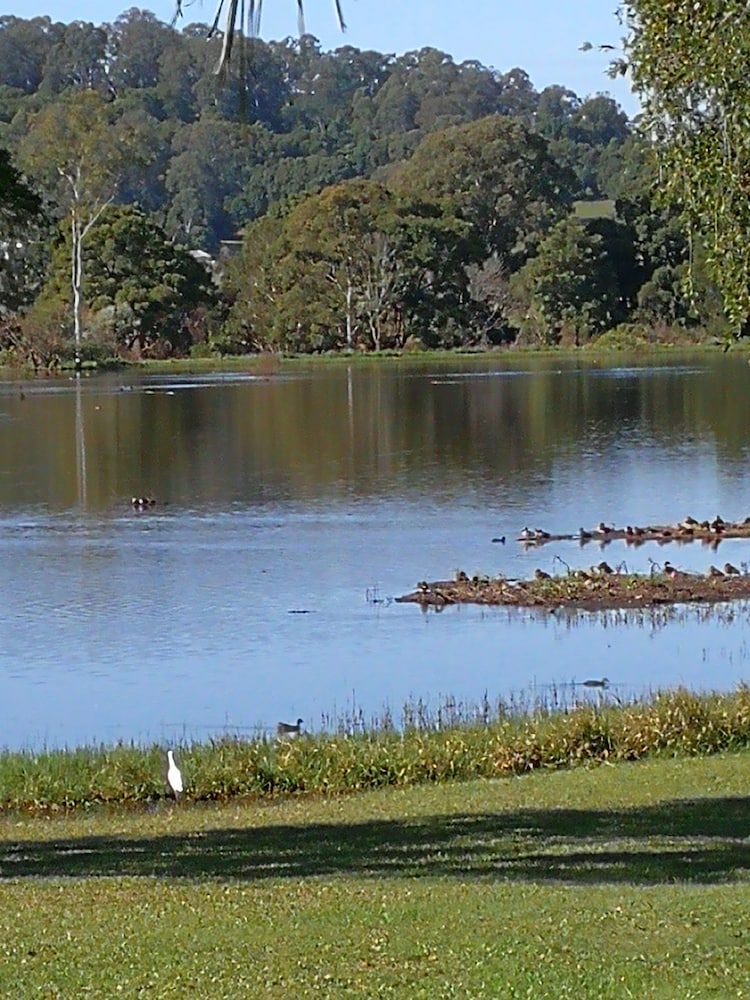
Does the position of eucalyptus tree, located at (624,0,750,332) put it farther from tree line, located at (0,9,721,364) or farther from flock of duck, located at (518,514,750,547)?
tree line, located at (0,9,721,364)

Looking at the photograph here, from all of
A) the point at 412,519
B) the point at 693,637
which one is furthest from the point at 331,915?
the point at 412,519

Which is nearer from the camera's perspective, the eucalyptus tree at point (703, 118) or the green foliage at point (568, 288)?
the eucalyptus tree at point (703, 118)

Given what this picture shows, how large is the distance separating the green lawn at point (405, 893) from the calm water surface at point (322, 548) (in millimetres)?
4966

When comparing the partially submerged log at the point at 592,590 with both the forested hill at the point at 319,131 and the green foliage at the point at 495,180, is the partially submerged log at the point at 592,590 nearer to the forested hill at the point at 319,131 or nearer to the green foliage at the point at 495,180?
the forested hill at the point at 319,131

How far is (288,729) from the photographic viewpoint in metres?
15.5

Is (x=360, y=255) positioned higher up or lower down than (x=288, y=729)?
higher up

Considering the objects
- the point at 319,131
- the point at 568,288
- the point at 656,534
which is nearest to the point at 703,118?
the point at 656,534

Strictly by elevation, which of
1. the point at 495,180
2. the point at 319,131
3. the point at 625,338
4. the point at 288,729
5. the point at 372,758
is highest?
the point at 319,131

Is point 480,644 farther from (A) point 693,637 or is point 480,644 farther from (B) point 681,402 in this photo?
(B) point 681,402

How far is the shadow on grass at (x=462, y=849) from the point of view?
28.2ft

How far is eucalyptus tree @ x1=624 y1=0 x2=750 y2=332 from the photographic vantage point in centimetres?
1121

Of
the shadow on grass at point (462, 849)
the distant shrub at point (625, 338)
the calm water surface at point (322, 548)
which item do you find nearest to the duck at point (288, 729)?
the calm water surface at point (322, 548)

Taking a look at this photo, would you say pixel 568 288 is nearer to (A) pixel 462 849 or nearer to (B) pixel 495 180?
(B) pixel 495 180

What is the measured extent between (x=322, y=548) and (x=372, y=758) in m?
14.6
